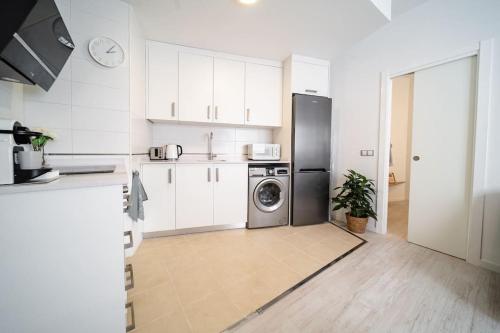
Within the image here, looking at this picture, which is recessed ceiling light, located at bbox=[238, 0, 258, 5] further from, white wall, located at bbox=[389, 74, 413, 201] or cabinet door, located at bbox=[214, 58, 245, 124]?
white wall, located at bbox=[389, 74, 413, 201]

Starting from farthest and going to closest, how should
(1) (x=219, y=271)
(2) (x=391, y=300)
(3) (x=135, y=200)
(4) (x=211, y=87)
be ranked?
1. (4) (x=211, y=87)
2. (3) (x=135, y=200)
3. (1) (x=219, y=271)
4. (2) (x=391, y=300)

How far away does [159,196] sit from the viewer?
6.96ft

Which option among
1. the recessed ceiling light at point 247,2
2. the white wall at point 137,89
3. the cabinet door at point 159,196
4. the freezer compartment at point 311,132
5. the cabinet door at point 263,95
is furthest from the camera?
the cabinet door at point 263,95

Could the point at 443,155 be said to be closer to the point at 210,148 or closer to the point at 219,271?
the point at 219,271

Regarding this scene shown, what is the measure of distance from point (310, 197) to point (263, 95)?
5.38 ft

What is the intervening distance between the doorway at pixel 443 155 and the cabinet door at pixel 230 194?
6.49ft

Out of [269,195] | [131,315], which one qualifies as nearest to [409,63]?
[269,195]

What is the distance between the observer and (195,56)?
238 cm

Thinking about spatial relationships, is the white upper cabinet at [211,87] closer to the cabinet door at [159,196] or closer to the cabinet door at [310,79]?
the cabinet door at [310,79]

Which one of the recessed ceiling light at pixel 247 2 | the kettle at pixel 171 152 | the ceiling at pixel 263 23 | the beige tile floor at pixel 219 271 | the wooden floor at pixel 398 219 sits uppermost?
the ceiling at pixel 263 23

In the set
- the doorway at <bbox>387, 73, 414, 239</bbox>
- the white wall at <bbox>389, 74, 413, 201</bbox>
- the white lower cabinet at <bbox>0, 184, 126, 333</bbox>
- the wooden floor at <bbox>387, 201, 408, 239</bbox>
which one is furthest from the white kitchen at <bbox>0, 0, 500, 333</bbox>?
the white wall at <bbox>389, 74, 413, 201</bbox>

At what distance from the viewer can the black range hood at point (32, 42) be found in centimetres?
85

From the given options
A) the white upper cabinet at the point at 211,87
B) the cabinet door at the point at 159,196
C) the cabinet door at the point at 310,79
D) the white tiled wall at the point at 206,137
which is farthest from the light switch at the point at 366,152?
the cabinet door at the point at 159,196

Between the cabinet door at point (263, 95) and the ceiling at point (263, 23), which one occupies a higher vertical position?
the ceiling at point (263, 23)
